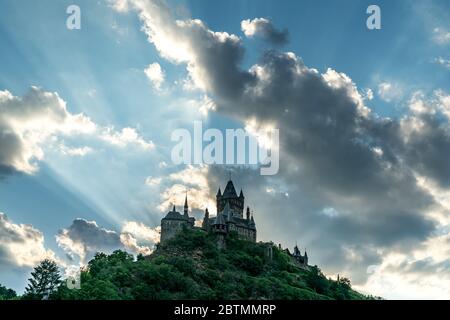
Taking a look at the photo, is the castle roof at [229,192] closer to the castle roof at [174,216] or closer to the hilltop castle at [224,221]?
the hilltop castle at [224,221]

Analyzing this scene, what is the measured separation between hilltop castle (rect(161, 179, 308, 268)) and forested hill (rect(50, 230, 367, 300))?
11.6 feet

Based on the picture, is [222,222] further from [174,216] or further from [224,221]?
[174,216]

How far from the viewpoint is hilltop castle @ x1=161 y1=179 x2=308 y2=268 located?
12455 centimetres

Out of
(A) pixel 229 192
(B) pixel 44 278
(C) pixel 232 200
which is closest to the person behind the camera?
(B) pixel 44 278

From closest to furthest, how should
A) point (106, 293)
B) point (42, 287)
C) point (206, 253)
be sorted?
point (106, 293) → point (42, 287) → point (206, 253)

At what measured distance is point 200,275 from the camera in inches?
4102

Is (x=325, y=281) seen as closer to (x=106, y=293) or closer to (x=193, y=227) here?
(x=193, y=227)

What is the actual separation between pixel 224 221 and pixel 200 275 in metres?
24.2

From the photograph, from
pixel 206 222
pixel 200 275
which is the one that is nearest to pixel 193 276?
pixel 200 275

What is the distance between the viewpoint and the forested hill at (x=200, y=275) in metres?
88.3
